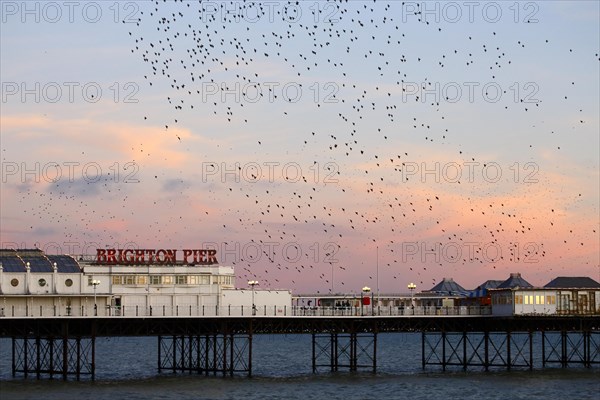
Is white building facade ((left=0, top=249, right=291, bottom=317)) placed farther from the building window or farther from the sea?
the building window

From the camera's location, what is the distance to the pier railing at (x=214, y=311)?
12206 cm

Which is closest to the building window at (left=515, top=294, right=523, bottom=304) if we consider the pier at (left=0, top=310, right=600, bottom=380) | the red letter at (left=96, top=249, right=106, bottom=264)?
the pier at (left=0, top=310, right=600, bottom=380)

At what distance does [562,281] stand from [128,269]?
5462cm

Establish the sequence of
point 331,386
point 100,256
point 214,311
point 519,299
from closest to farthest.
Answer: point 331,386, point 214,311, point 100,256, point 519,299

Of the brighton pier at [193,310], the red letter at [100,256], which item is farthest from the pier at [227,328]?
the red letter at [100,256]

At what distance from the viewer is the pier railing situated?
122062 millimetres

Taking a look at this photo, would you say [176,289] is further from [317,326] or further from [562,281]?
[562,281]

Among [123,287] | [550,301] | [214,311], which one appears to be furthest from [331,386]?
[550,301]

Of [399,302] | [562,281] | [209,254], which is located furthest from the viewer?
[399,302]

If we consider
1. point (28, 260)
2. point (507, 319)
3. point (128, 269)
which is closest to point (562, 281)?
point (507, 319)

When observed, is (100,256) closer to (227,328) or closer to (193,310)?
(193,310)

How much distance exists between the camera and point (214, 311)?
12788 centimetres

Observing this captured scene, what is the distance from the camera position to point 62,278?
124562 millimetres

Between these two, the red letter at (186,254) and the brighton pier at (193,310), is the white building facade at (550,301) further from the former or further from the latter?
the red letter at (186,254)
